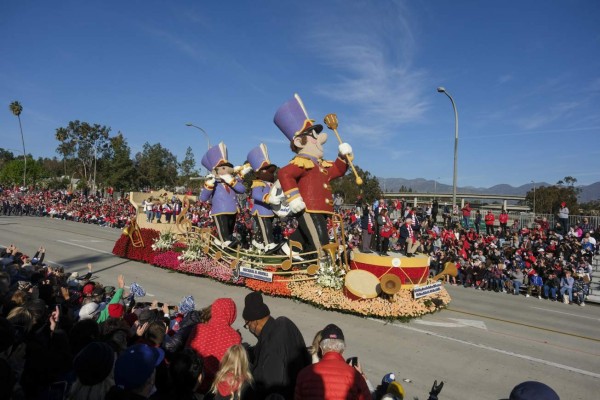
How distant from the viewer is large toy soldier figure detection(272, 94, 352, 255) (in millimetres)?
9625

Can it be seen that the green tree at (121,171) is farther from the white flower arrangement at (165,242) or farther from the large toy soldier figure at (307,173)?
the large toy soldier figure at (307,173)

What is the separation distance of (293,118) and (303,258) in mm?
3756

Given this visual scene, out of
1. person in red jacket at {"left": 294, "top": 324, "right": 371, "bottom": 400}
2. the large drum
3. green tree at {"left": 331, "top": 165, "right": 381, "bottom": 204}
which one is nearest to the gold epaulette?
the large drum

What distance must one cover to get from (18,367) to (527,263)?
15.1 m

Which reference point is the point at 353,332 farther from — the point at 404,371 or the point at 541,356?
the point at 541,356

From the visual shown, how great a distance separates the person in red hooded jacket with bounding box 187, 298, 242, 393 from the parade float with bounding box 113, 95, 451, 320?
5.13 meters

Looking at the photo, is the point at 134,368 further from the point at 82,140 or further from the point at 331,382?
the point at 82,140

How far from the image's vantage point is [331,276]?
9422 millimetres

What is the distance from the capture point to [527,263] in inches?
552

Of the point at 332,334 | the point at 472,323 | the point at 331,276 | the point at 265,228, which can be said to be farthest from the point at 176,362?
the point at 265,228

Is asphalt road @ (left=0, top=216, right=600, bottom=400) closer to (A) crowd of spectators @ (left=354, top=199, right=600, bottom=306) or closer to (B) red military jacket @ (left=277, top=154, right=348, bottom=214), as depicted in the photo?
(A) crowd of spectators @ (left=354, top=199, right=600, bottom=306)

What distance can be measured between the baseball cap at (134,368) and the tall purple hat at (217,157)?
10.5m

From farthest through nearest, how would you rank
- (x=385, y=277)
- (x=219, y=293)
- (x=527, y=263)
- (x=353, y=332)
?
(x=527, y=263) → (x=219, y=293) → (x=385, y=277) → (x=353, y=332)

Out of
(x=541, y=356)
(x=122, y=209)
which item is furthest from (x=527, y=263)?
(x=122, y=209)
